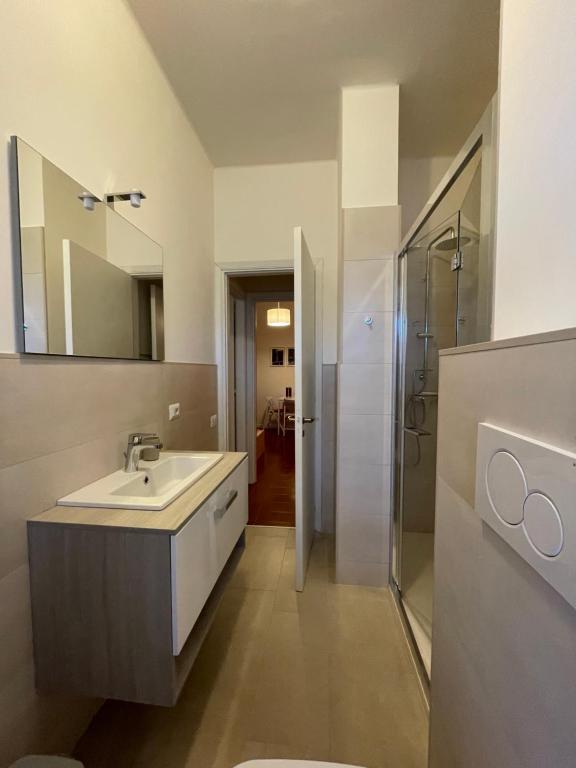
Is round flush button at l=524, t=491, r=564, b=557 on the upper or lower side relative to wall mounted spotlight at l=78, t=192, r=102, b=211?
lower

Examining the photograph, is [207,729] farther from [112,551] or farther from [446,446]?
[446,446]

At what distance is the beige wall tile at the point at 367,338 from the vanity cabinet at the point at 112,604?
48.5 inches

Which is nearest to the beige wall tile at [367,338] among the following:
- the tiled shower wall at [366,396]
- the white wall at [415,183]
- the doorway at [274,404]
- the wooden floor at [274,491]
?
the tiled shower wall at [366,396]

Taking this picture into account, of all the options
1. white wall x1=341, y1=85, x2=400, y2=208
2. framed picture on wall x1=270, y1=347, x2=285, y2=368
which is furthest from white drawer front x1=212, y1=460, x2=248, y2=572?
framed picture on wall x1=270, y1=347, x2=285, y2=368

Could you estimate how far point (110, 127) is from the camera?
1.29m

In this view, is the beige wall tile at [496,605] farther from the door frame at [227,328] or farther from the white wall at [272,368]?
the white wall at [272,368]

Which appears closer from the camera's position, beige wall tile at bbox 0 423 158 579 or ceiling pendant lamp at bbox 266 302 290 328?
beige wall tile at bbox 0 423 158 579

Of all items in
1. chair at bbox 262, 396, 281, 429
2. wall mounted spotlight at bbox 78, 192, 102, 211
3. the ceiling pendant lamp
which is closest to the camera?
wall mounted spotlight at bbox 78, 192, 102, 211

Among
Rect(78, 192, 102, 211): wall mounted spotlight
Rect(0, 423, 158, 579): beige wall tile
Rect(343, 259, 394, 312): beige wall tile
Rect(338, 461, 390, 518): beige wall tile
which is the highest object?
Rect(78, 192, 102, 211): wall mounted spotlight

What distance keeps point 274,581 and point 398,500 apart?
87cm

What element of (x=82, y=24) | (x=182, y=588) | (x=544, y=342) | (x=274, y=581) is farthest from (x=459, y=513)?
(x=82, y=24)

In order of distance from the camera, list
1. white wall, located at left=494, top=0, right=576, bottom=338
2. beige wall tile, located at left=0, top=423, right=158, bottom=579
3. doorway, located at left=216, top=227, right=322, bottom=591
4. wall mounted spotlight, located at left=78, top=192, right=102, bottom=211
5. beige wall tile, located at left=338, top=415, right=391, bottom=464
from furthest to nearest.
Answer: beige wall tile, located at left=338, top=415, right=391, bottom=464, doorway, located at left=216, top=227, right=322, bottom=591, wall mounted spotlight, located at left=78, top=192, right=102, bottom=211, beige wall tile, located at left=0, top=423, right=158, bottom=579, white wall, located at left=494, top=0, right=576, bottom=338

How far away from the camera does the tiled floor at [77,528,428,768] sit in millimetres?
1071

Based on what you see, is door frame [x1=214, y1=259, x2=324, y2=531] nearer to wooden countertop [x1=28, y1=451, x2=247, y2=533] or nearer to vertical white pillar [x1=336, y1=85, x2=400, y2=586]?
vertical white pillar [x1=336, y1=85, x2=400, y2=586]
